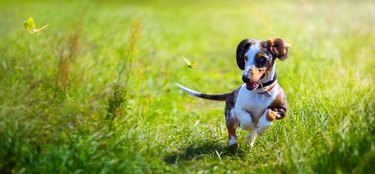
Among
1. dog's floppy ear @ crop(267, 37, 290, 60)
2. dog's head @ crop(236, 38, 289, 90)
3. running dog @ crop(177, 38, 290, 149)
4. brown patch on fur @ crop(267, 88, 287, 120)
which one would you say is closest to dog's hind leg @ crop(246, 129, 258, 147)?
running dog @ crop(177, 38, 290, 149)

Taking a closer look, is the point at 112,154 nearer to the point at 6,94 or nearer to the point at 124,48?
the point at 6,94

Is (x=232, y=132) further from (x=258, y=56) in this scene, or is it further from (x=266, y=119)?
(x=258, y=56)

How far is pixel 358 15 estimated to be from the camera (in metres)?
15.4

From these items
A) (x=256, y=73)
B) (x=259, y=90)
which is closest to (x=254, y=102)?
(x=259, y=90)

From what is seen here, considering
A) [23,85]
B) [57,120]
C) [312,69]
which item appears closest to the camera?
[57,120]

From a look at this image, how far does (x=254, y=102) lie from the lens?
447 cm

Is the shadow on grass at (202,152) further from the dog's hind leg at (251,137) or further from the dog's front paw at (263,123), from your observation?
the dog's front paw at (263,123)

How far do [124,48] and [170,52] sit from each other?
190 centimetres

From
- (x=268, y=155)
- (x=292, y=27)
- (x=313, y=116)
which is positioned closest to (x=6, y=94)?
(x=268, y=155)

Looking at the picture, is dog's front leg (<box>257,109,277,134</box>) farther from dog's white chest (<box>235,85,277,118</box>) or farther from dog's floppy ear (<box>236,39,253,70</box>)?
dog's floppy ear (<box>236,39,253,70</box>)

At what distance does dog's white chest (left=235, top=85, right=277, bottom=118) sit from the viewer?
176 inches

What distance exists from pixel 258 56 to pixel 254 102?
13.3 inches

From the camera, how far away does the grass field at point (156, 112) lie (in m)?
4.14

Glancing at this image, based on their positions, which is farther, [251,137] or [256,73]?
[251,137]
